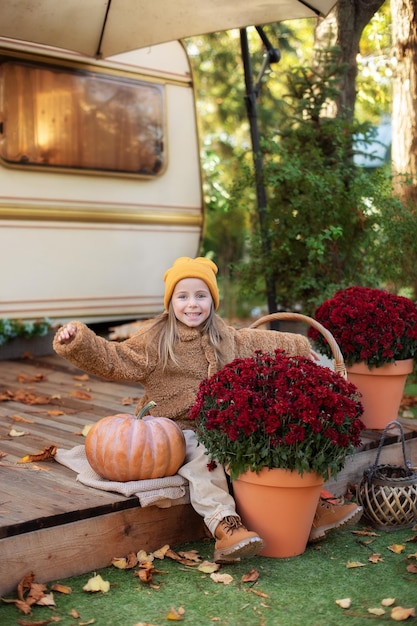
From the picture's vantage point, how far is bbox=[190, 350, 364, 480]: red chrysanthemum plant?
3240 mm

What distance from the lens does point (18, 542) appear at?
3035mm

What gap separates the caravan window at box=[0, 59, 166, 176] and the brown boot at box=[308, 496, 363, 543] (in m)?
3.99

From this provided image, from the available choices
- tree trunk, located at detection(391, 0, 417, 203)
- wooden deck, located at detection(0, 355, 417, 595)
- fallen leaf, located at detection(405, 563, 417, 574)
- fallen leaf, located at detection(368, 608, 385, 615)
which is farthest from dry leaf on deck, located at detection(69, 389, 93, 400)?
tree trunk, located at detection(391, 0, 417, 203)

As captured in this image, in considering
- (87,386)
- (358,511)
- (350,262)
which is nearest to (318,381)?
(358,511)

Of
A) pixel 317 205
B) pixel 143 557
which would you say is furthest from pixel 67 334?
pixel 317 205

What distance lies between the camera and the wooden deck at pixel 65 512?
308cm

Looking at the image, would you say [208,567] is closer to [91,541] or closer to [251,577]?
[251,577]

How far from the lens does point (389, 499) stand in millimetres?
3812

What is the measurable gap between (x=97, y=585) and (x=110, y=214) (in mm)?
4459

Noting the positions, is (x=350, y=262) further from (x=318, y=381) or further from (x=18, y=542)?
(x=18, y=542)

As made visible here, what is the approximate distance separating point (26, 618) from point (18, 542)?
0.29 m

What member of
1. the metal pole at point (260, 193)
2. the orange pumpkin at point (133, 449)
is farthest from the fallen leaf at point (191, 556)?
the metal pole at point (260, 193)

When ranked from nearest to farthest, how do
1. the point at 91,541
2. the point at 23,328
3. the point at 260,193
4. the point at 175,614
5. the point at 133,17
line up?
the point at 175,614 → the point at 91,541 → the point at 133,17 → the point at 260,193 → the point at 23,328

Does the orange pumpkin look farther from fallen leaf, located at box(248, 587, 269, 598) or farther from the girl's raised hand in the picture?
fallen leaf, located at box(248, 587, 269, 598)
